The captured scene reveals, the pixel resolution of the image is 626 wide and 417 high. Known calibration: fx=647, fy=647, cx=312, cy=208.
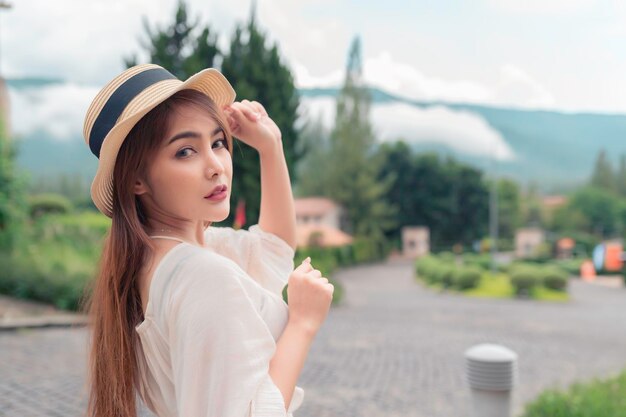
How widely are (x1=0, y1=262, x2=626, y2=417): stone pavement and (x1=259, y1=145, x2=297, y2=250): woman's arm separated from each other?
0.65m

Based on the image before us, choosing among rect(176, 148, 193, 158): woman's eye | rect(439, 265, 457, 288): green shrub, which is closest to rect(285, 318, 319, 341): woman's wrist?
rect(176, 148, 193, 158): woman's eye

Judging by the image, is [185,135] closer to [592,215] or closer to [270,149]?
[270,149]

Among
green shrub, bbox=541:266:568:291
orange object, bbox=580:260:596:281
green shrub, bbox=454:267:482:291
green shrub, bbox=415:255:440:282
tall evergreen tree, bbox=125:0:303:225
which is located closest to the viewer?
tall evergreen tree, bbox=125:0:303:225

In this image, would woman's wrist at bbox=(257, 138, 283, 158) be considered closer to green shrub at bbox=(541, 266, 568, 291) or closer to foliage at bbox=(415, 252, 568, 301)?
foliage at bbox=(415, 252, 568, 301)

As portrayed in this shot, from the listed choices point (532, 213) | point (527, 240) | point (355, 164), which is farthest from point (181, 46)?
point (532, 213)

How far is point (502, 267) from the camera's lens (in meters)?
32.5

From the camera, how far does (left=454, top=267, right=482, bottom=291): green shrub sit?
891 inches

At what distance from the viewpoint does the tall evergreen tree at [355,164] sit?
40.3 metres

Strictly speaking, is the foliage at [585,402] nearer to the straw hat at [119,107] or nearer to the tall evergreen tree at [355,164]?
the straw hat at [119,107]

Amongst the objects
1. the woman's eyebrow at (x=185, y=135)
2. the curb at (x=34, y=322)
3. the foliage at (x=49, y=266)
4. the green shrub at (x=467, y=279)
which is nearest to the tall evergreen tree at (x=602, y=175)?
the green shrub at (x=467, y=279)

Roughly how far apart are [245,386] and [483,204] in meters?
50.8

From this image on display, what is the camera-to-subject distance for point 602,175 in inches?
2965

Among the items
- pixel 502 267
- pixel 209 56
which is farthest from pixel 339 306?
pixel 502 267

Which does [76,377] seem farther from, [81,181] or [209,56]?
[81,181]
